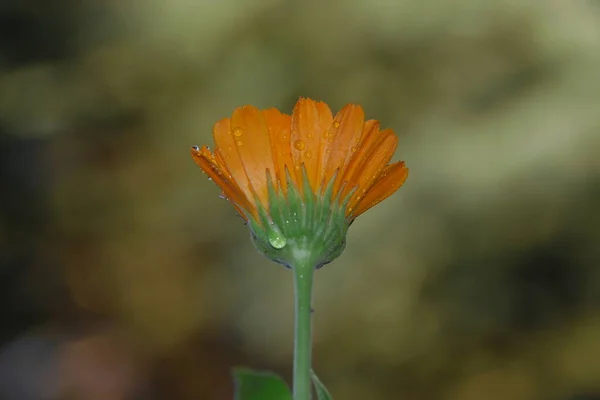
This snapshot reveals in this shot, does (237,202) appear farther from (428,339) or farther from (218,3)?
(218,3)

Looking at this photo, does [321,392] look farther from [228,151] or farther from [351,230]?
[351,230]

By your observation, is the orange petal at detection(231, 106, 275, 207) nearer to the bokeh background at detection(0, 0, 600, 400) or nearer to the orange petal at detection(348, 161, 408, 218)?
the orange petal at detection(348, 161, 408, 218)

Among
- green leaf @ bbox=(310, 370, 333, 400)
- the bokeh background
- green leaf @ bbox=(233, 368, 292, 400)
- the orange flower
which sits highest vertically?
the bokeh background

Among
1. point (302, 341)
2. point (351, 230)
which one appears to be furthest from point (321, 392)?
point (351, 230)

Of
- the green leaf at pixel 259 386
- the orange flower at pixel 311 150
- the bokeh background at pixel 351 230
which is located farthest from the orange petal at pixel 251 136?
the bokeh background at pixel 351 230

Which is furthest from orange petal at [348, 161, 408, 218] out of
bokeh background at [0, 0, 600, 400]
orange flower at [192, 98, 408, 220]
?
bokeh background at [0, 0, 600, 400]

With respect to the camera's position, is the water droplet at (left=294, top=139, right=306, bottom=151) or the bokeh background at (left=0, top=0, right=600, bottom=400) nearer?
the water droplet at (left=294, top=139, right=306, bottom=151)
